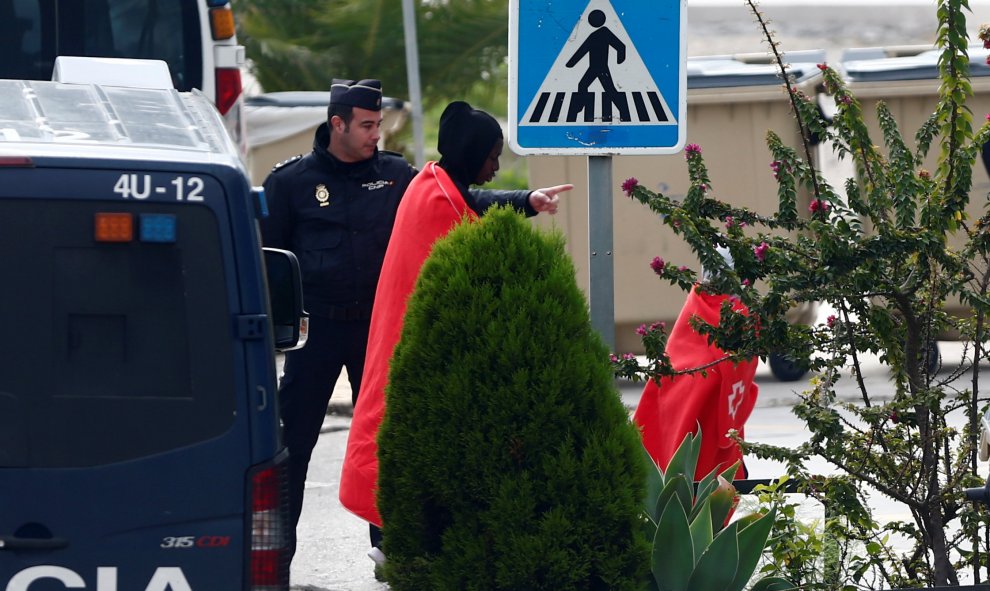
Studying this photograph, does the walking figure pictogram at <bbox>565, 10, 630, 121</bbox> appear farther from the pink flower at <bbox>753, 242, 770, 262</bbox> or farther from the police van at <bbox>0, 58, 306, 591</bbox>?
the police van at <bbox>0, 58, 306, 591</bbox>

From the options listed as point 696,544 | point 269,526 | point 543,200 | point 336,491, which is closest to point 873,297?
point 696,544

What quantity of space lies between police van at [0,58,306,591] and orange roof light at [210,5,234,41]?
5.46 metres

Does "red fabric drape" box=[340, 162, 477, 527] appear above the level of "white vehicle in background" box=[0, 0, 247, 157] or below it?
below

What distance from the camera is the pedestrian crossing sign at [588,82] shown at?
15.2ft

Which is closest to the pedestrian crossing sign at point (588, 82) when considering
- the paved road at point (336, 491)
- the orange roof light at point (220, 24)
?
the paved road at point (336, 491)

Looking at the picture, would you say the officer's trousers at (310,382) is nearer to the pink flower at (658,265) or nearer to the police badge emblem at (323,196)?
the police badge emblem at (323,196)

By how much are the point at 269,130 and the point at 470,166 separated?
31.7ft

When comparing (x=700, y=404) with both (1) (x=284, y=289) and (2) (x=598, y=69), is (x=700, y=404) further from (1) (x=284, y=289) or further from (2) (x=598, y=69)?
(1) (x=284, y=289)

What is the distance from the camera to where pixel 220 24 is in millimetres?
8664

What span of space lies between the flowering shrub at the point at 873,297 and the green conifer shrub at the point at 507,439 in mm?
701

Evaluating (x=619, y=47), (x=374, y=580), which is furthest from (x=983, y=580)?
(x=374, y=580)

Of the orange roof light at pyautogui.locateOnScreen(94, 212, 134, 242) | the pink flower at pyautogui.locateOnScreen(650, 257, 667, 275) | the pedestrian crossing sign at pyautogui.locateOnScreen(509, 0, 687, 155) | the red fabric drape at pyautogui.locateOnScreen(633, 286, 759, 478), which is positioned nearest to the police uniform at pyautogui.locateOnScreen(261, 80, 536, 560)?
the red fabric drape at pyautogui.locateOnScreen(633, 286, 759, 478)

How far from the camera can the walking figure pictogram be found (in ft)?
15.2

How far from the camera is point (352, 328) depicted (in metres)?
6.02
